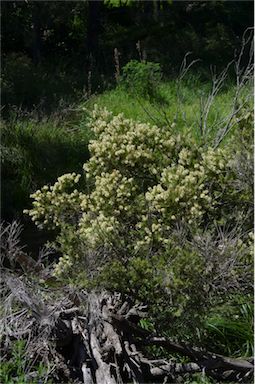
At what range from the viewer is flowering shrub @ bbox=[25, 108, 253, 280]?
4879mm

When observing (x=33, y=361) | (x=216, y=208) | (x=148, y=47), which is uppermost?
(x=216, y=208)

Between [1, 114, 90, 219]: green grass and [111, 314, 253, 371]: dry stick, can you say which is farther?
[1, 114, 90, 219]: green grass

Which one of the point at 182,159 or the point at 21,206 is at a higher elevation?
the point at 182,159

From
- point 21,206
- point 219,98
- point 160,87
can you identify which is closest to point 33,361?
point 21,206

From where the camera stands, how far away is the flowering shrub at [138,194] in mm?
4879

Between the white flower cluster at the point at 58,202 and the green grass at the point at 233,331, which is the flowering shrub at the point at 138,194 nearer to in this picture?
the white flower cluster at the point at 58,202

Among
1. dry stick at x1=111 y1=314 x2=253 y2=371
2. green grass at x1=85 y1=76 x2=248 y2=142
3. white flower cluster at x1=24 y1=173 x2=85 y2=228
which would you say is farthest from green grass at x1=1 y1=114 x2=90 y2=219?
dry stick at x1=111 y1=314 x2=253 y2=371

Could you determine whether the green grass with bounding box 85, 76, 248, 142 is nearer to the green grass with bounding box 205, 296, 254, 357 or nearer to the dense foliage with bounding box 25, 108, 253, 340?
the dense foliage with bounding box 25, 108, 253, 340

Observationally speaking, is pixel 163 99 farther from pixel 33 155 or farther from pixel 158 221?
pixel 158 221

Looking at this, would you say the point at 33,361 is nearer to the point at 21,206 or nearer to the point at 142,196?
the point at 142,196

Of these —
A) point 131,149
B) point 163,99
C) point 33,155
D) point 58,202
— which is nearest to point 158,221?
point 131,149

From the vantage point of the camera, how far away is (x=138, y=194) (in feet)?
17.6

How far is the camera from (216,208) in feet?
16.7

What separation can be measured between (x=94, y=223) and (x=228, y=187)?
871mm
